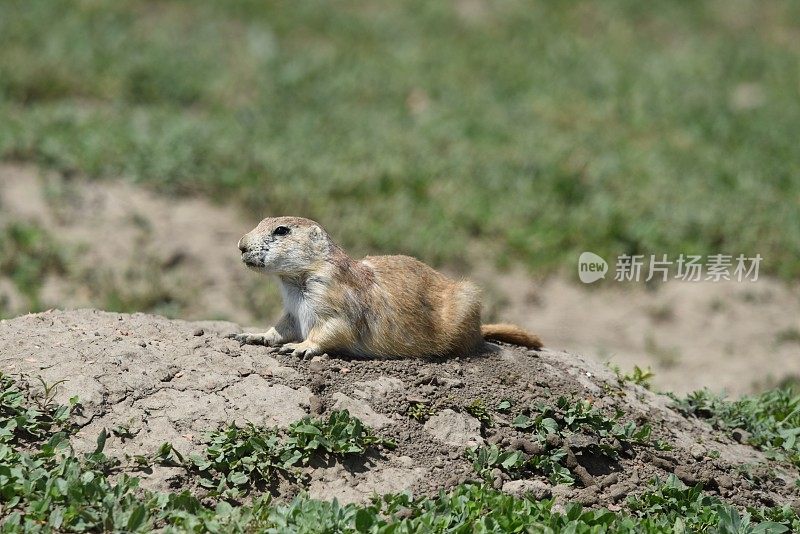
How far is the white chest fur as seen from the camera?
5660mm

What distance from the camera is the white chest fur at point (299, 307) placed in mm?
5660

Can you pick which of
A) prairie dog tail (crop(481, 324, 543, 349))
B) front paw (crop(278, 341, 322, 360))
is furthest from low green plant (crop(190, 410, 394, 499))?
prairie dog tail (crop(481, 324, 543, 349))

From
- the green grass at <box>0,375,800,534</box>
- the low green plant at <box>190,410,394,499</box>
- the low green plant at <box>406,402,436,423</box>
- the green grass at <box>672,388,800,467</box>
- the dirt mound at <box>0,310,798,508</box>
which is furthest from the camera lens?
the green grass at <box>672,388,800,467</box>

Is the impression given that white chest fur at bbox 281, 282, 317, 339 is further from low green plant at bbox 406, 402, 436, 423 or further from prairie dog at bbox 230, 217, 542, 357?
low green plant at bbox 406, 402, 436, 423

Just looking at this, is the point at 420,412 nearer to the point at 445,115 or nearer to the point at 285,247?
the point at 285,247

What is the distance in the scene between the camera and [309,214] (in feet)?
33.2

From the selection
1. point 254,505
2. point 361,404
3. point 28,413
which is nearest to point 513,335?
point 361,404

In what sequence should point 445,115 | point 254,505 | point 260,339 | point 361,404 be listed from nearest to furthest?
1. point 254,505
2. point 361,404
3. point 260,339
4. point 445,115

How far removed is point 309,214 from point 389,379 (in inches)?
185

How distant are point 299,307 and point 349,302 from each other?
270 millimetres

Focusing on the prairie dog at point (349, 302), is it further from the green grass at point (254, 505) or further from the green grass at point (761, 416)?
the green grass at point (761, 416)

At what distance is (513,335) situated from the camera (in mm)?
6504

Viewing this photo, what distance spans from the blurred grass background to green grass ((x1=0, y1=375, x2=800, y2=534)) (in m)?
4.95

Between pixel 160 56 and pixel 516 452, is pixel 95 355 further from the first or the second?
pixel 160 56
